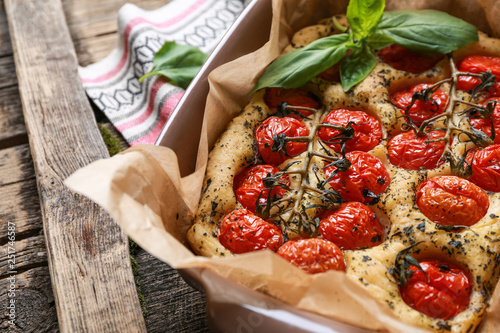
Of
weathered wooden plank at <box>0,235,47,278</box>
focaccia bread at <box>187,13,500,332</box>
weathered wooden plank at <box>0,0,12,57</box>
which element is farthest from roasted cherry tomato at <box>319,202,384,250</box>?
weathered wooden plank at <box>0,0,12,57</box>

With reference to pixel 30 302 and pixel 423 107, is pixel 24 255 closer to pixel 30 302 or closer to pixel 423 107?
pixel 30 302

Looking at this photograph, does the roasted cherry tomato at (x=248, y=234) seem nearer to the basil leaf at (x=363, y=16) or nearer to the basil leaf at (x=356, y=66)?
the basil leaf at (x=356, y=66)

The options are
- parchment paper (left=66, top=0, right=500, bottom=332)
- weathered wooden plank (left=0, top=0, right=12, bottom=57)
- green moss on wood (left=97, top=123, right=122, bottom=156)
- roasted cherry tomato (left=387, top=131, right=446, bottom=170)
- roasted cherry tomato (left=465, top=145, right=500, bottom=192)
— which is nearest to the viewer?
parchment paper (left=66, top=0, right=500, bottom=332)

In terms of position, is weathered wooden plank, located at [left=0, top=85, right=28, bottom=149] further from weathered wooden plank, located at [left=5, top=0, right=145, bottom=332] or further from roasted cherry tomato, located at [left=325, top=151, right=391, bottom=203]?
roasted cherry tomato, located at [left=325, top=151, right=391, bottom=203]

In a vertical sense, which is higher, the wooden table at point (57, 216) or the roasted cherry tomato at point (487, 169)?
the roasted cherry tomato at point (487, 169)

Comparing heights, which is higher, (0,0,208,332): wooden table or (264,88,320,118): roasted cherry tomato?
(264,88,320,118): roasted cherry tomato

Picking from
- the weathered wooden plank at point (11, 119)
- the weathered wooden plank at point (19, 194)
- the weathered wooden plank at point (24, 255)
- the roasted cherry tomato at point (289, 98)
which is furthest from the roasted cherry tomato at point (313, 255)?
the weathered wooden plank at point (11, 119)

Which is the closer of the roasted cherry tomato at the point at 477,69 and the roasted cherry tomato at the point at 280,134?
the roasted cherry tomato at the point at 280,134
